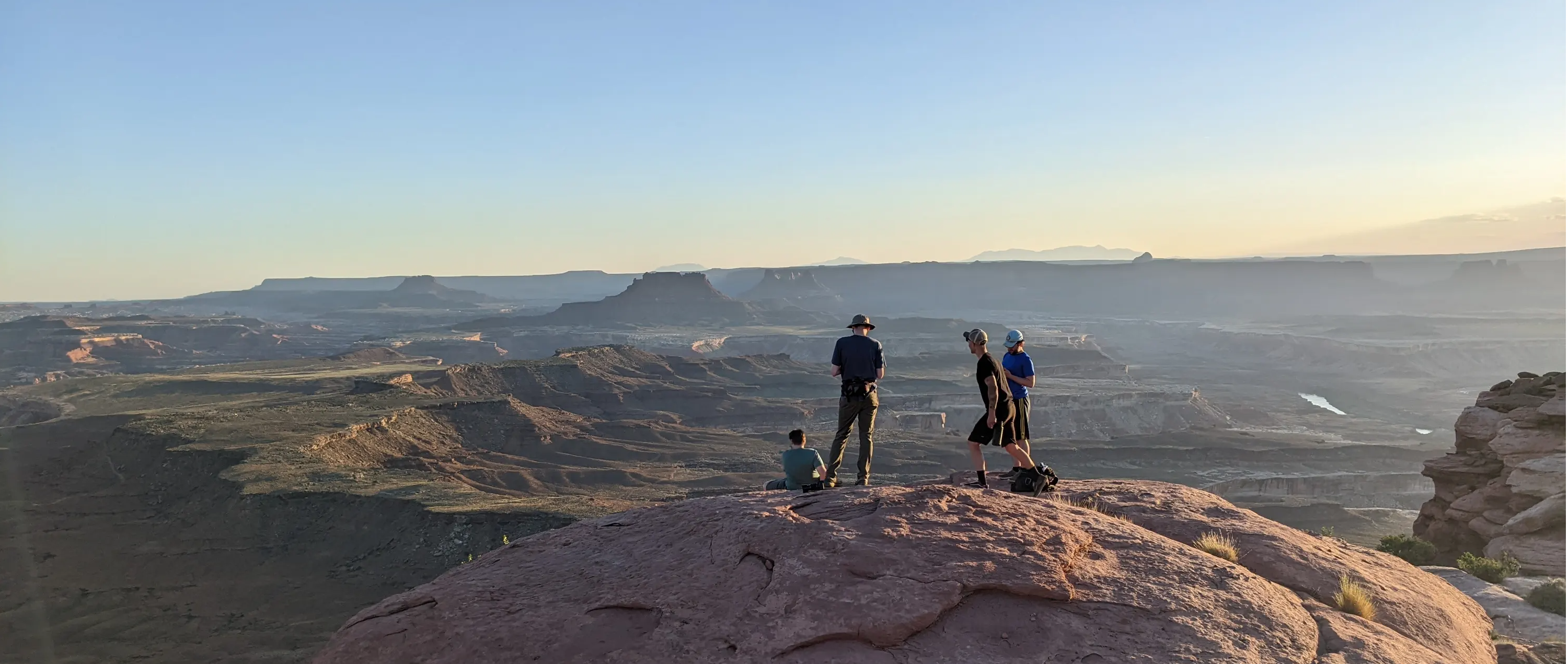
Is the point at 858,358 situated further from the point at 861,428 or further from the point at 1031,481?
the point at 1031,481

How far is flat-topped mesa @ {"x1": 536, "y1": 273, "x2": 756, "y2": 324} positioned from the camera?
15775 centimetres

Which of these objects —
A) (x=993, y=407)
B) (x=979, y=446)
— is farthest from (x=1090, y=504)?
(x=993, y=407)

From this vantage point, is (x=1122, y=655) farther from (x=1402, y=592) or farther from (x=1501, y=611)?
(x=1501, y=611)

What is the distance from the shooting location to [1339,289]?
190 m

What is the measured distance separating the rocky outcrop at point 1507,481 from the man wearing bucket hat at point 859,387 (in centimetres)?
1380

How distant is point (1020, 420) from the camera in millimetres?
9133

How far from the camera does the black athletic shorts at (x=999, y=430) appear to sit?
8320 millimetres

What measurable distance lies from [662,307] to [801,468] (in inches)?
6305

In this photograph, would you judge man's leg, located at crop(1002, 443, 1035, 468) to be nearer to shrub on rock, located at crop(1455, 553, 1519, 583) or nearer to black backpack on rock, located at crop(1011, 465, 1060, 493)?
black backpack on rock, located at crop(1011, 465, 1060, 493)

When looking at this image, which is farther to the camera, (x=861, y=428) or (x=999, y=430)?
(x=861, y=428)

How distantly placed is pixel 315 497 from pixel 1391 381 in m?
110

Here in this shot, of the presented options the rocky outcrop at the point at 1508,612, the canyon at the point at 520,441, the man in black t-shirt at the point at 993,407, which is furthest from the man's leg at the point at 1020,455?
the rocky outcrop at the point at 1508,612

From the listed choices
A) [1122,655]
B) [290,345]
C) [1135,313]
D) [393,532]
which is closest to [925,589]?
[1122,655]

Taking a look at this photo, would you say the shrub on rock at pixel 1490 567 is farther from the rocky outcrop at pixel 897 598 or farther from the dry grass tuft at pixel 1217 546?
the dry grass tuft at pixel 1217 546
